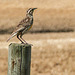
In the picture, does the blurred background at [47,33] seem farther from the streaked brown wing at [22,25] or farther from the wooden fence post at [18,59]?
the wooden fence post at [18,59]

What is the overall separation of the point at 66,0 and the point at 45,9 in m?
4.49

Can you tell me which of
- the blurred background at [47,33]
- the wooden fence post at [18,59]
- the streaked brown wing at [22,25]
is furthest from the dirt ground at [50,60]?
the wooden fence post at [18,59]

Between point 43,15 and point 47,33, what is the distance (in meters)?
3.01

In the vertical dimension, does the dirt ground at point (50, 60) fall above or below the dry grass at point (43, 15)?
below

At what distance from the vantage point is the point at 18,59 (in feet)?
19.9

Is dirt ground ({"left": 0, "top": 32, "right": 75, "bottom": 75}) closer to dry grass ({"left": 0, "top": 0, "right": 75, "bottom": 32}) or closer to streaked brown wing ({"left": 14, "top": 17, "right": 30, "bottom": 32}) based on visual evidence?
streaked brown wing ({"left": 14, "top": 17, "right": 30, "bottom": 32})

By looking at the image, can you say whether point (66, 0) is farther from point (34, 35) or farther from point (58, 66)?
point (58, 66)

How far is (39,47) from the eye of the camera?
1955 cm

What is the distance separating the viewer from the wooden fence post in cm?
606

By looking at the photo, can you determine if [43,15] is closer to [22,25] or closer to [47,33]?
[47,33]

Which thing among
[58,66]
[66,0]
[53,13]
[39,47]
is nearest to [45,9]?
[53,13]

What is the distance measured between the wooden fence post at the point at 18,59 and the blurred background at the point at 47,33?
34.1 ft

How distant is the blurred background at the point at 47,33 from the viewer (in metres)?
17.2

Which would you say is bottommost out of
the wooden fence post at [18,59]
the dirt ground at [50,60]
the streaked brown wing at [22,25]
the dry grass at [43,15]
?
the dirt ground at [50,60]
